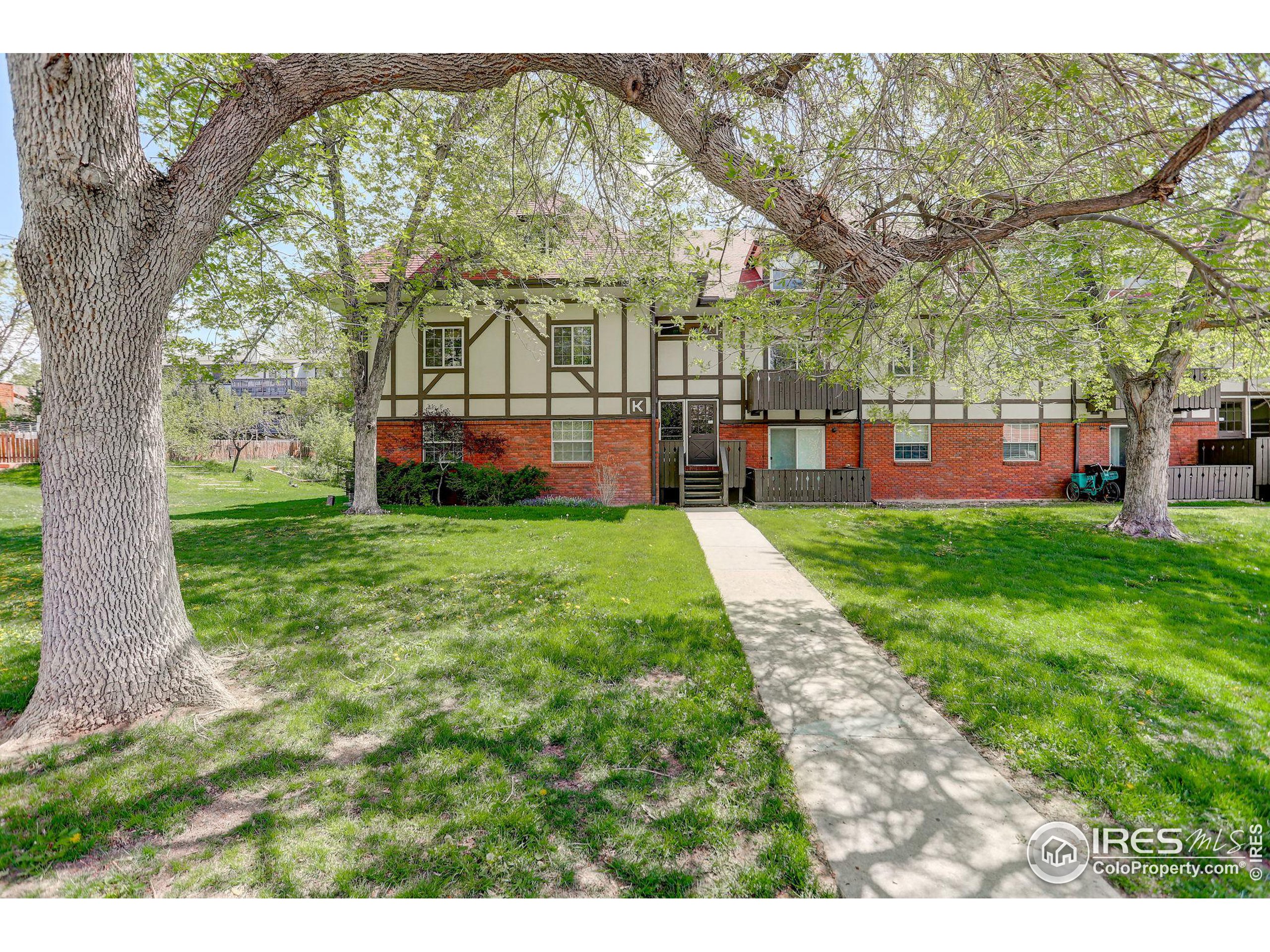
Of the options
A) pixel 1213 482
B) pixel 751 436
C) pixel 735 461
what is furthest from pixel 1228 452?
pixel 735 461

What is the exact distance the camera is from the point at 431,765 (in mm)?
2811

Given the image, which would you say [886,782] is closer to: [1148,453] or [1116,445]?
[1148,453]

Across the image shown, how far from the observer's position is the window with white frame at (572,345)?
1564 cm

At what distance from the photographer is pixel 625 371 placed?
15.6 metres

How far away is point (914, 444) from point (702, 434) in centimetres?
653

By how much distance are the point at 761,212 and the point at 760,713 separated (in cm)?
352

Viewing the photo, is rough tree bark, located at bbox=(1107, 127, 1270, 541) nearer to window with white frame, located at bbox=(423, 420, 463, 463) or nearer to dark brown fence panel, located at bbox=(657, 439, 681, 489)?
dark brown fence panel, located at bbox=(657, 439, 681, 489)

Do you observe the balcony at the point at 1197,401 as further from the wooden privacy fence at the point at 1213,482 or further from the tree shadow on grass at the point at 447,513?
the tree shadow on grass at the point at 447,513

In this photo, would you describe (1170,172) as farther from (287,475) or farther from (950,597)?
(287,475)

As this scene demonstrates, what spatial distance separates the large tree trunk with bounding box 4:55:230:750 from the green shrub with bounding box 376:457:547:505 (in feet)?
36.6

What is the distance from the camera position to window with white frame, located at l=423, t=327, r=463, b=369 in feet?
51.7

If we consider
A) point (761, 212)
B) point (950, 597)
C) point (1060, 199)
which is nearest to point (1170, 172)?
point (1060, 199)

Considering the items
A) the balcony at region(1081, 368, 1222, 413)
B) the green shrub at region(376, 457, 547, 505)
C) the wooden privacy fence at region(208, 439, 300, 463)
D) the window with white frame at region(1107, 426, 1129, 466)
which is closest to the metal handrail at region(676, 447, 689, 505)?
the green shrub at region(376, 457, 547, 505)

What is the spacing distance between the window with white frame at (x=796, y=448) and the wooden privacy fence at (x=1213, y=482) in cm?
947
